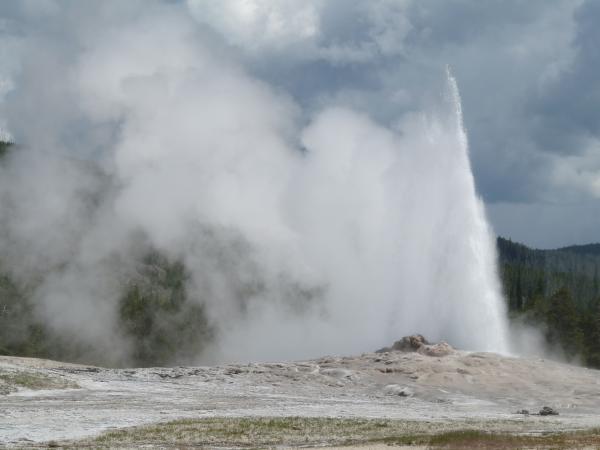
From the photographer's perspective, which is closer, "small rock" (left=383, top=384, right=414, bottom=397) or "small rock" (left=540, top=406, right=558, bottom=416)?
"small rock" (left=540, top=406, right=558, bottom=416)

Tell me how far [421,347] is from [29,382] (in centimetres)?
3035

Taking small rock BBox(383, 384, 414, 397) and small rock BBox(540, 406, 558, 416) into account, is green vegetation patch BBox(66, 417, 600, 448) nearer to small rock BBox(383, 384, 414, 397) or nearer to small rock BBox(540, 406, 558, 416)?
small rock BBox(540, 406, 558, 416)

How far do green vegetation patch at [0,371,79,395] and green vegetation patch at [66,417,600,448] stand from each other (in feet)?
55.2

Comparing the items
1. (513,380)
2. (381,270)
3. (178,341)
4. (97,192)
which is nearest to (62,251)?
(97,192)

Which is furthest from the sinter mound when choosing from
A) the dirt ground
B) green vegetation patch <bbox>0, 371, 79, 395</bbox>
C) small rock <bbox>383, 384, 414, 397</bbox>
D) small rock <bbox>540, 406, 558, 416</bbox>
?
green vegetation patch <bbox>0, 371, 79, 395</bbox>

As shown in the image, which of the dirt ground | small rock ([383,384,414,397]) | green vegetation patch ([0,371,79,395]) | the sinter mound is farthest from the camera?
the sinter mound

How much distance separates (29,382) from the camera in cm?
4897

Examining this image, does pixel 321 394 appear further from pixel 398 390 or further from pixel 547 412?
pixel 547 412

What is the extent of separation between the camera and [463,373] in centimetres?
5572

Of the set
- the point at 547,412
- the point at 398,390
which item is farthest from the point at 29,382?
the point at 547,412

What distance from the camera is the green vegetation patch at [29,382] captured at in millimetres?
46812

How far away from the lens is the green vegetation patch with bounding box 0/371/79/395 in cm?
4681

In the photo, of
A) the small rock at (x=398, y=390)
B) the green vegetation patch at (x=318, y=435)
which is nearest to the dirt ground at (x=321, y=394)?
the small rock at (x=398, y=390)

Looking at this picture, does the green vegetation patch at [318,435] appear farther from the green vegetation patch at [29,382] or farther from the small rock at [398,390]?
the green vegetation patch at [29,382]
